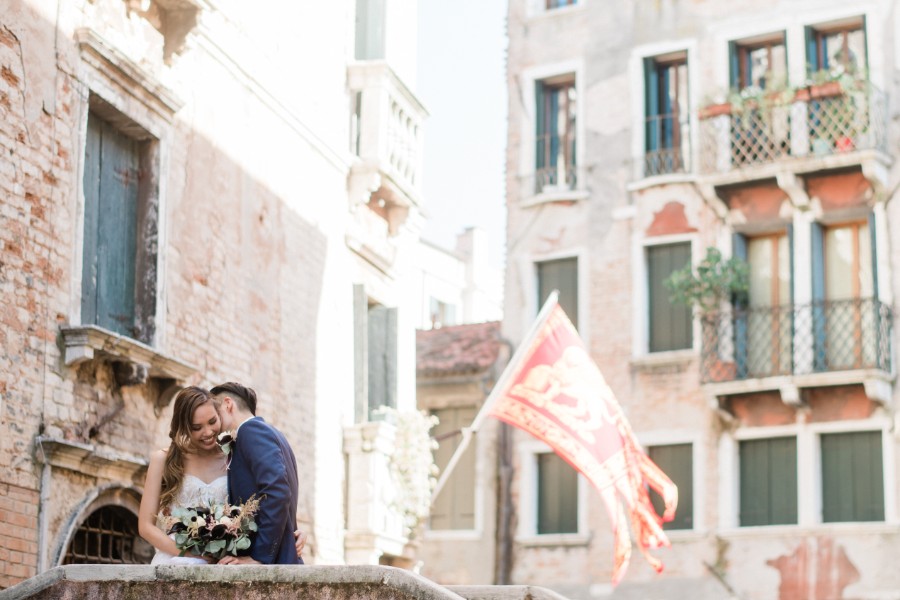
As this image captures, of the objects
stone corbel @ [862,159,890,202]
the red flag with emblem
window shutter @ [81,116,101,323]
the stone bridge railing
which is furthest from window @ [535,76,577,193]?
the stone bridge railing

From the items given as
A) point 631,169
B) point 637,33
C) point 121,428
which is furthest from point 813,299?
point 121,428

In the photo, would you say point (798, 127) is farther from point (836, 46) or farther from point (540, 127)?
point (540, 127)

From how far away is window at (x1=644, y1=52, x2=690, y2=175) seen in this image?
79.6 feet

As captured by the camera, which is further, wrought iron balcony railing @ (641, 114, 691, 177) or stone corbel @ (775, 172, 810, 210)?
wrought iron balcony railing @ (641, 114, 691, 177)

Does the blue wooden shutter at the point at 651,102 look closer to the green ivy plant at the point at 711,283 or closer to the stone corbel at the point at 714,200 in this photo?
the stone corbel at the point at 714,200

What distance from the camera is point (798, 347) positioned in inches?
876

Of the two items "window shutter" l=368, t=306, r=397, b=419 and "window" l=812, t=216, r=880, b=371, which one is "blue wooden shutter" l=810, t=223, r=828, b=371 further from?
"window shutter" l=368, t=306, r=397, b=419

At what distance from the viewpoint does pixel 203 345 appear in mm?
13219

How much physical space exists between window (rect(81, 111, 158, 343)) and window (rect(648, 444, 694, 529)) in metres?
12.3

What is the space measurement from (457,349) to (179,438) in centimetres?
1965

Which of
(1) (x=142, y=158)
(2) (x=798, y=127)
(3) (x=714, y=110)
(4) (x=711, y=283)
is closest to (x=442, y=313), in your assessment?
(3) (x=714, y=110)

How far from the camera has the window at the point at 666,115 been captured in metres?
24.3

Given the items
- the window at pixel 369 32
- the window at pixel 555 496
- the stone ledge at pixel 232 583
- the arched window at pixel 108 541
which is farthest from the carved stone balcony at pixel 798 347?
the stone ledge at pixel 232 583

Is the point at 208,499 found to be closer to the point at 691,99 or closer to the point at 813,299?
the point at 813,299
